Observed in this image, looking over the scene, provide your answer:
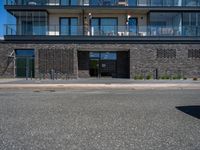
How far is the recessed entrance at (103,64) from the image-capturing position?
37.3 meters

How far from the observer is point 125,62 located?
3753 cm

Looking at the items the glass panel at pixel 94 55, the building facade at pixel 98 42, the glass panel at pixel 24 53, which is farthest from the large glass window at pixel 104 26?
the glass panel at pixel 24 53

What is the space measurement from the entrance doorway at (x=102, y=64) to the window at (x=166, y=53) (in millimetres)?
5102

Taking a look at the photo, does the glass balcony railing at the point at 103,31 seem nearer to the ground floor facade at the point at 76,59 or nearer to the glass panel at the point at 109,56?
the ground floor facade at the point at 76,59

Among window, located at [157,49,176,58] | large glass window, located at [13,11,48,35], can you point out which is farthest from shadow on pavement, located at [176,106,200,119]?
large glass window, located at [13,11,48,35]

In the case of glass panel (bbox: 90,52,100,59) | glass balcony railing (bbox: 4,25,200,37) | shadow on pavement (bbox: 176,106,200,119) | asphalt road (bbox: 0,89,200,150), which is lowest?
asphalt road (bbox: 0,89,200,150)

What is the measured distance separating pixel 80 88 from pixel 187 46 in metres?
17.0

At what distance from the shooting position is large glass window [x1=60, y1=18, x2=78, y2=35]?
118ft

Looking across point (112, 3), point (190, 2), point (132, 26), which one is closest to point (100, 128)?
point (112, 3)

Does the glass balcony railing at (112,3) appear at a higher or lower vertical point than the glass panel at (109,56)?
higher

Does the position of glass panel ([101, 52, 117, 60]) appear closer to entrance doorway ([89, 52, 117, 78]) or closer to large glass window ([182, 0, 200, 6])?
entrance doorway ([89, 52, 117, 78])

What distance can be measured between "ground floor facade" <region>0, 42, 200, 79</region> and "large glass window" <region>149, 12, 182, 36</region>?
4.79 feet

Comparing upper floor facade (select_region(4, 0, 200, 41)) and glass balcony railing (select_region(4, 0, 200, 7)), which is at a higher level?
glass balcony railing (select_region(4, 0, 200, 7))

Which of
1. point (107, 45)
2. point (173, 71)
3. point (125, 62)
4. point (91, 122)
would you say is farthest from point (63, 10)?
point (91, 122)
